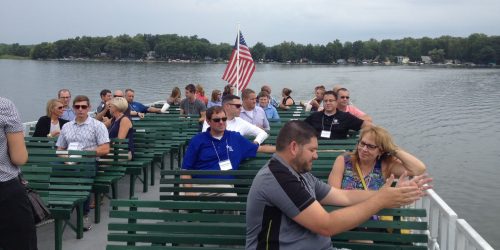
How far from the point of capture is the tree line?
146000 mm

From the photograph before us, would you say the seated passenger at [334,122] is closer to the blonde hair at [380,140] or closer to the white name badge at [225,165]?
the white name badge at [225,165]

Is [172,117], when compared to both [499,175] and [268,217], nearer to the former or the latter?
[268,217]

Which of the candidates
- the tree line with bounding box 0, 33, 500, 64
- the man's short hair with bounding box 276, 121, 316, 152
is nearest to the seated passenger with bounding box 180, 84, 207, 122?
the man's short hair with bounding box 276, 121, 316, 152

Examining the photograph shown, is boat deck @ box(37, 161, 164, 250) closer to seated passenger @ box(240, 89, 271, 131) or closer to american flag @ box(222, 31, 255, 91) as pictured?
seated passenger @ box(240, 89, 271, 131)

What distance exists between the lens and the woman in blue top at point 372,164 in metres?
4.36

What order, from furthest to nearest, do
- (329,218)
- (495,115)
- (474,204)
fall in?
1. (495,115)
2. (474,204)
3. (329,218)

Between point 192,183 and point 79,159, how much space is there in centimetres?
172

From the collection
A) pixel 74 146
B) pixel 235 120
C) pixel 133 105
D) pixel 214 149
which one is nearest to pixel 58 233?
pixel 74 146

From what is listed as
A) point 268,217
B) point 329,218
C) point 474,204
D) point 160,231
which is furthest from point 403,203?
point 474,204

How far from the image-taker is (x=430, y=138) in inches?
902

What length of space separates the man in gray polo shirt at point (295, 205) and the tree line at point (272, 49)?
144162 millimetres

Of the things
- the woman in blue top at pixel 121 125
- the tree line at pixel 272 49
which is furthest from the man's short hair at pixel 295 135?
the tree line at pixel 272 49

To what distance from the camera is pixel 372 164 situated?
446 centimetres

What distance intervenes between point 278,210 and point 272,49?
165m
